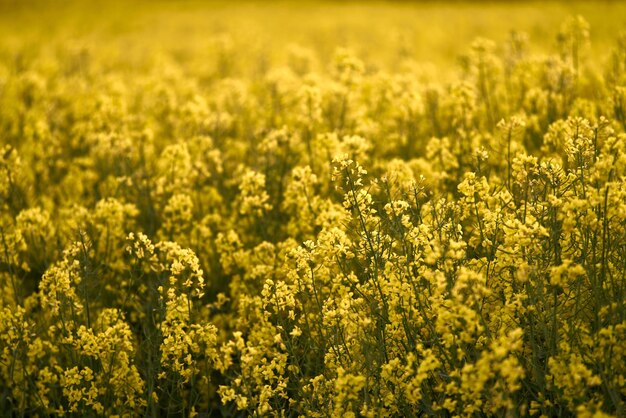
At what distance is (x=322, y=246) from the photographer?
133 inches

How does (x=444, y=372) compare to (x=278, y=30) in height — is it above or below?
below

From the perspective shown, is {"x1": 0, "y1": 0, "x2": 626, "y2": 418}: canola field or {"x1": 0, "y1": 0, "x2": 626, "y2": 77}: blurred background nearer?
{"x1": 0, "y1": 0, "x2": 626, "y2": 418}: canola field

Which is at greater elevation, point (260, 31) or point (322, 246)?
point (260, 31)

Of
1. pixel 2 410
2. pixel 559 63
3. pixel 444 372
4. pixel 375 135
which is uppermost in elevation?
pixel 559 63

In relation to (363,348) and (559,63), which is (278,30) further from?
(363,348)

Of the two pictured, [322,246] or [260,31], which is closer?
[322,246]

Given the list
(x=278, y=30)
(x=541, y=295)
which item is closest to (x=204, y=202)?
(x=541, y=295)

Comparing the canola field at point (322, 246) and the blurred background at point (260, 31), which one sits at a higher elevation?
the blurred background at point (260, 31)

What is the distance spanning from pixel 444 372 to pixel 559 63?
3474 millimetres

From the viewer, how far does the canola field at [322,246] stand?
9.70 feet

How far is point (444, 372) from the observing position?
3.18 m

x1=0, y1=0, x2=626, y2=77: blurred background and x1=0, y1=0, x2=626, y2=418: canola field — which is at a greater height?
x1=0, y1=0, x2=626, y2=77: blurred background

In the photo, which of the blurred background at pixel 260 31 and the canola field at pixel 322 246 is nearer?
the canola field at pixel 322 246

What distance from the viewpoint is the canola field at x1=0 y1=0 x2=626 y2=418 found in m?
2.96
